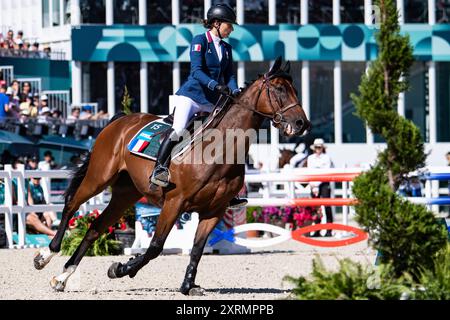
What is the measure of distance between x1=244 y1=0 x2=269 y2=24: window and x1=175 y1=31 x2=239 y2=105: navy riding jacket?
22.9 meters

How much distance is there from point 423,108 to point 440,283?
27.5 metres

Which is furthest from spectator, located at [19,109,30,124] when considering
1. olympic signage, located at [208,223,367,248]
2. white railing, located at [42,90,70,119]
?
olympic signage, located at [208,223,367,248]

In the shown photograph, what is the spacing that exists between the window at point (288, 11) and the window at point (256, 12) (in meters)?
0.40

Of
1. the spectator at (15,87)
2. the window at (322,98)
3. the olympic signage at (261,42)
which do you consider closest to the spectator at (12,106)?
the spectator at (15,87)

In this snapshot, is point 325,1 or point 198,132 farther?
point 325,1

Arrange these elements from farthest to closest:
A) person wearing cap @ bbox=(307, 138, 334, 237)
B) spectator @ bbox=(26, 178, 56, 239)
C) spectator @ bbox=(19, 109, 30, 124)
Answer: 1. spectator @ bbox=(19, 109, 30, 124)
2. person wearing cap @ bbox=(307, 138, 334, 237)
3. spectator @ bbox=(26, 178, 56, 239)

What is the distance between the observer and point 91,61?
33.9 m

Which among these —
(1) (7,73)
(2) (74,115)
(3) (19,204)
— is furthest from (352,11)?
(3) (19,204)

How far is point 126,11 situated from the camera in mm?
34188

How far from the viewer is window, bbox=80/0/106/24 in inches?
1328

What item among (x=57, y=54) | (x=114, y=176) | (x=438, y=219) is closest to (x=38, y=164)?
(x=57, y=54)

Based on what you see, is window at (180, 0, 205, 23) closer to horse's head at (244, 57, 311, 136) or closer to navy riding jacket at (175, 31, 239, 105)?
navy riding jacket at (175, 31, 239, 105)

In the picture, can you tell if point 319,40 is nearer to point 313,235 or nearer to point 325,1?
point 325,1

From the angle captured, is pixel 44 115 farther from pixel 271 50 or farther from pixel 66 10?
pixel 271 50
